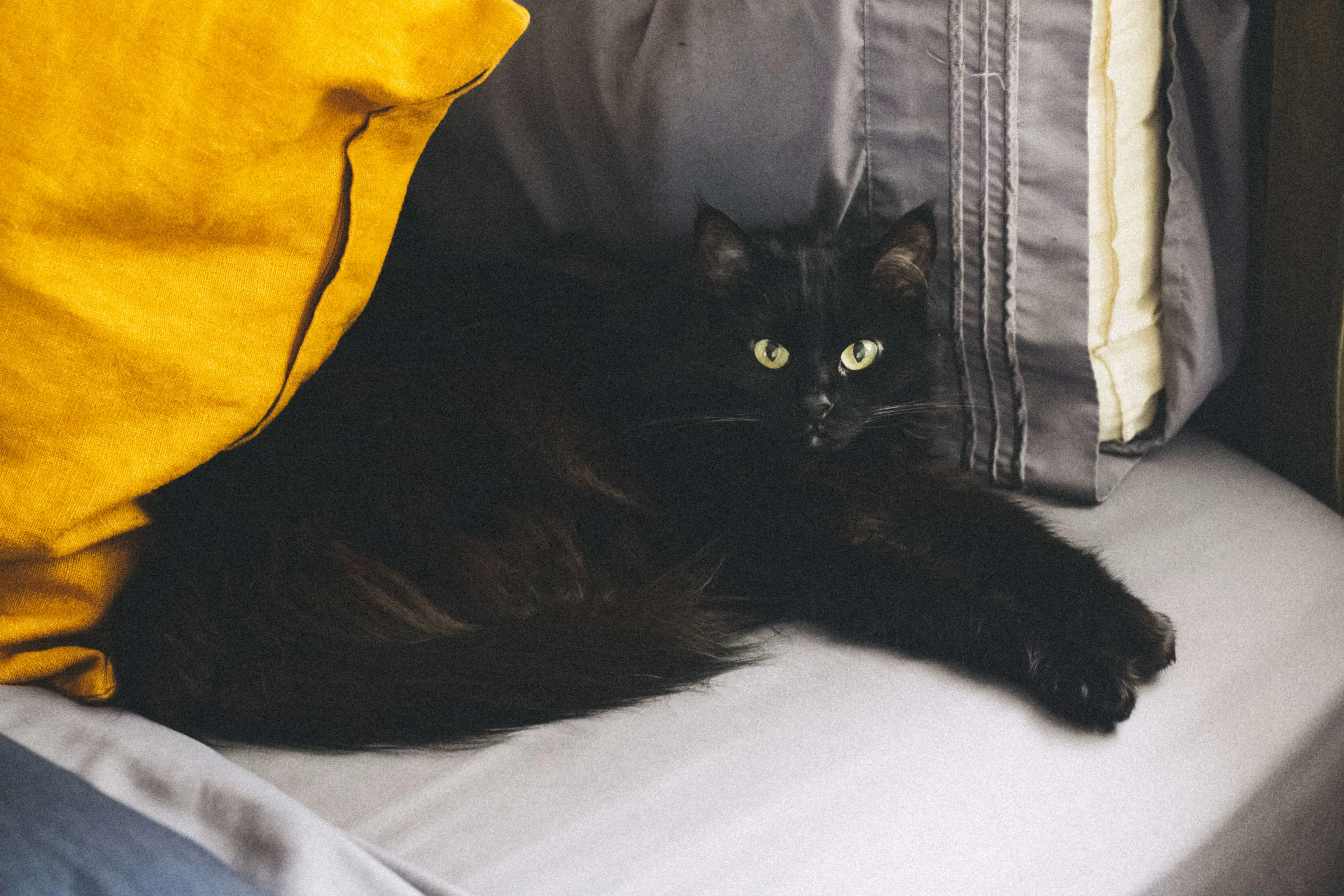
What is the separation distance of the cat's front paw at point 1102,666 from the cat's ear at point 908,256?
359 mm

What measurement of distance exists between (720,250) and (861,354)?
0.18 m

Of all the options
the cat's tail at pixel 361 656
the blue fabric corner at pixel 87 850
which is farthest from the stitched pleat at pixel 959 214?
the blue fabric corner at pixel 87 850

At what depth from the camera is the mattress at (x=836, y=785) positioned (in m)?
0.61

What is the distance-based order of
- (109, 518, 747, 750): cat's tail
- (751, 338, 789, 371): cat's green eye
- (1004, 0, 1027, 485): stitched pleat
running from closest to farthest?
(109, 518, 747, 750): cat's tail < (1004, 0, 1027, 485): stitched pleat < (751, 338, 789, 371): cat's green eye

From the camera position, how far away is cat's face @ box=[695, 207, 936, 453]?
3.12ft

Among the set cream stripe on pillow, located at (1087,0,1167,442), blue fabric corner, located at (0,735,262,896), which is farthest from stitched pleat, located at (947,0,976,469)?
blue fabric corner, located at (0,735,262,896)

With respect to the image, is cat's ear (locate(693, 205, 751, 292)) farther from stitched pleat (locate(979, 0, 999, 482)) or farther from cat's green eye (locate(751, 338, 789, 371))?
stitched pleat (locate(979, 0, 999, 482))

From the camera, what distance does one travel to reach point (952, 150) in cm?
91

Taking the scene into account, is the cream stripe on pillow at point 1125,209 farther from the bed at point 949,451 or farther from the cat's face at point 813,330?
the cat's face at point 813,330

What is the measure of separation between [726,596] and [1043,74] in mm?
549

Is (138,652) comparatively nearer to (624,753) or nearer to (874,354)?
(624,753)

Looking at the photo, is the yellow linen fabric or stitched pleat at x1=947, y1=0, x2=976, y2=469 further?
stitched pleat at x1=947, y1=0, x2=976, y2=469

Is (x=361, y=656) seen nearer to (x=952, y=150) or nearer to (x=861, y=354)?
(x=861, y=354)

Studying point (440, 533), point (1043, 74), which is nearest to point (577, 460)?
point (440, 533)
